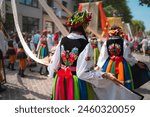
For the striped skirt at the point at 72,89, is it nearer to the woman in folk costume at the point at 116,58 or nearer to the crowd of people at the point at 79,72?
the crowd of people at the point at 79,72

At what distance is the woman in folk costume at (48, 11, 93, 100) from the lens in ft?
11.4

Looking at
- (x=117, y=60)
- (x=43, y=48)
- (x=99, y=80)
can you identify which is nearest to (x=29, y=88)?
(x=43, y=48)

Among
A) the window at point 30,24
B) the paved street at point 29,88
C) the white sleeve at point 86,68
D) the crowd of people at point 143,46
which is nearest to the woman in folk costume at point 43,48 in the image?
the paved street at point 29,88

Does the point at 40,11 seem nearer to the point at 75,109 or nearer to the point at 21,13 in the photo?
the point at 21,13

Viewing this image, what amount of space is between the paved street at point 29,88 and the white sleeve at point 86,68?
2814 millimetres

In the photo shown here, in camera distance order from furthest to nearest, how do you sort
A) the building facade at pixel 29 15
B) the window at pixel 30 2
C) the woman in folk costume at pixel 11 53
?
the window at pixel 30 2 → the building facade at pixel 29 15 → the woman in folk costume at pixel 11 53

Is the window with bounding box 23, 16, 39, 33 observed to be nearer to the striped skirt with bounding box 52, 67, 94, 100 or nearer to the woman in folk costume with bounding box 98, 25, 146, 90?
the woman in folk costume with bounding box 98, 25, 146, 90

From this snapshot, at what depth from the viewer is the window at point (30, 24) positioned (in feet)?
80.5

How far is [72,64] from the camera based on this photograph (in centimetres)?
354

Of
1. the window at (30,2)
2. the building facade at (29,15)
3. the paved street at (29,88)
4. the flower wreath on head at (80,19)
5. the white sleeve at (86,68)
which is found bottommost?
the paved street at (29,88)

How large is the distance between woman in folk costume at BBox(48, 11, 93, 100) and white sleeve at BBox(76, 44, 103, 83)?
0.08 meters

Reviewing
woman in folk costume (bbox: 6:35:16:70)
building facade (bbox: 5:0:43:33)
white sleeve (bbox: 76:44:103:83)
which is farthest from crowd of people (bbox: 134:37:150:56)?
white sleeve (bbox: 76:44:103:83)

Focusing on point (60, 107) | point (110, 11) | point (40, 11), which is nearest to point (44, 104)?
point (60, 107)

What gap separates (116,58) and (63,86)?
203cm
